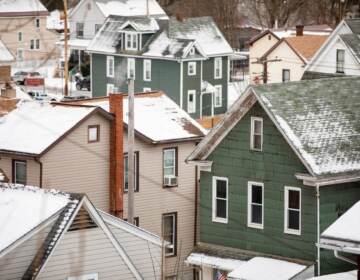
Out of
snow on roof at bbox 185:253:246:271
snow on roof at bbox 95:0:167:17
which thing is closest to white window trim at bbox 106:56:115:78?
snow on roof at bbox 95:0:167:17

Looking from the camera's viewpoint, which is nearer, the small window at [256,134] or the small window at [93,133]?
the small window at [256,134]

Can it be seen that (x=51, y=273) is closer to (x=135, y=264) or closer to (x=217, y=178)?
(x=135, y=264)

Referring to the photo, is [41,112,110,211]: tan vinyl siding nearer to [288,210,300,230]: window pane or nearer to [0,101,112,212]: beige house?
[0,101,112,212]: beige house

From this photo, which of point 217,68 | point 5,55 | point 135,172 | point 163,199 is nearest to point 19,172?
point 135,172

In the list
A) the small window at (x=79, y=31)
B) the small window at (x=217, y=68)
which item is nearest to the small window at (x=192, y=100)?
the small window at (x=217, y=68)

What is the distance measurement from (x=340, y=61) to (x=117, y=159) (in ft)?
66.4

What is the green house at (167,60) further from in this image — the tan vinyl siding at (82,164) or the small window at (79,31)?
the tan vinyl siding at (82,164)

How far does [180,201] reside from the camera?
34688 mm

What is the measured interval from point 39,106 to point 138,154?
3509 millimetres

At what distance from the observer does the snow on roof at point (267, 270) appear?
2703 cm

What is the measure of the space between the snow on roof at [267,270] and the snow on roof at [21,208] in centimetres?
464

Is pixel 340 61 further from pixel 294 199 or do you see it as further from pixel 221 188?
pixel 294 199

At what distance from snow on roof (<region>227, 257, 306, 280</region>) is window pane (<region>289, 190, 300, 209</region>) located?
4.44ft

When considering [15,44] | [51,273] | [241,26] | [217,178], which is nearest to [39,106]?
[217,178]
